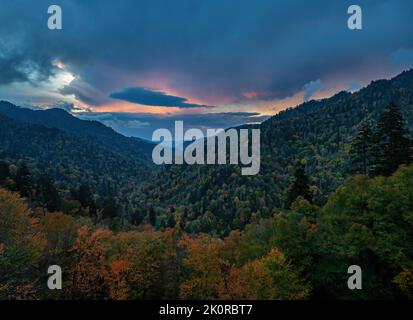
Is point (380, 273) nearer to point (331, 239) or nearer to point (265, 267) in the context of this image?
point (331, 239)

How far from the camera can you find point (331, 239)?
124 ft

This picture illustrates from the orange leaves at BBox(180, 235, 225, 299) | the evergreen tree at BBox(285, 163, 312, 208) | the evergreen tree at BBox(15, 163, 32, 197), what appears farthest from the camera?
the evergreen tree at BBox(15, 163, 32, 197)

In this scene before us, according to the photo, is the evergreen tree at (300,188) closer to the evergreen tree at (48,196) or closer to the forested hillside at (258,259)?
the forested hillside at (258,259)

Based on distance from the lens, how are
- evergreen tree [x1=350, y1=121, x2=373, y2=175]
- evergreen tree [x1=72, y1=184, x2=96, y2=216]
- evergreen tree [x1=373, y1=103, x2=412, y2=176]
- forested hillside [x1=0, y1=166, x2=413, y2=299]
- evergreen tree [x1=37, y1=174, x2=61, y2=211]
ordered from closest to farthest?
forested hillside [x1=0, y1=166, x2=413, y2=299]
evergreen tree [x1=373, y1=103, x2=412, y2=176]
evergreen tree [x1=350, y1=121, x2=373, y2=175]
evergreen tree [x1=37, y1=174, x2=61, y2=211]
evergreen tree [x1=72, y1=184, x2=96, y2=216]

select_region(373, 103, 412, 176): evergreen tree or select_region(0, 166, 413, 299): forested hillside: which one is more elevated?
select_region(373, 103, 412, 176): evergreen tree

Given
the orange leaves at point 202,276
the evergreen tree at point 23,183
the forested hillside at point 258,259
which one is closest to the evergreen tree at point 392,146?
the forested hillside at point 258,259

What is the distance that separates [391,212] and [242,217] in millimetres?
139631

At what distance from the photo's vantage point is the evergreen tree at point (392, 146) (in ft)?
151

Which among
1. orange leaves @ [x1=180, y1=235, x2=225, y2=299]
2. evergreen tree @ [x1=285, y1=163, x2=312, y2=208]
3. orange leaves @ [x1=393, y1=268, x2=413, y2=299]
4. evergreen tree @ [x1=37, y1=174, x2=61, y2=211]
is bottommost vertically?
orange leaves @ [x1=180, y1=235, x2=225, y2=299]

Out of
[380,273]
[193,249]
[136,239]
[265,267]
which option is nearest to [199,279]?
[193,249]

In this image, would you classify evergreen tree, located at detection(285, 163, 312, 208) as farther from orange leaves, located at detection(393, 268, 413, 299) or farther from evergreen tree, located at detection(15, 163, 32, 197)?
evergreen tree, located at detection(15, 163, 32, 197)

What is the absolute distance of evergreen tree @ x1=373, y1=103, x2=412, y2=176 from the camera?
151 feet

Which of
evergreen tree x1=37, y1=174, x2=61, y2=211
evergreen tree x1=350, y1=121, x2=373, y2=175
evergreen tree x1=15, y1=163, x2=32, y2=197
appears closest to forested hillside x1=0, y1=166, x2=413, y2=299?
evergreen tree x1=350, y1=121, x2=373, y2=175

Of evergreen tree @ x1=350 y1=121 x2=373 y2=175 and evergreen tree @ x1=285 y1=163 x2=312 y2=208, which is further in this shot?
evergreen tree @ x1=285 y1=163 x2=312 y2=208
